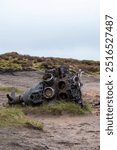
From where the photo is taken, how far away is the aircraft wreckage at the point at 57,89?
47.1 ft

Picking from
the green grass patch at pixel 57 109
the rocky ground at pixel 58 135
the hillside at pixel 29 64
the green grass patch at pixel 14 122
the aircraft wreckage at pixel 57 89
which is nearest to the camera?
the rocky ground at pixel 58 135

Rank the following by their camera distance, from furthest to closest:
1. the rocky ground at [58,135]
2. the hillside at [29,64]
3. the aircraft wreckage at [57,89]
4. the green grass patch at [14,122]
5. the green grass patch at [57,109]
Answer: the hillside at [29,64], the aircraft wreckage at [57,89], the green grass patch at [57,109], the green grass patch at [14,122], the rocky ground at [58,135]

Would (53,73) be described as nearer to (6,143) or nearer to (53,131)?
(53,131)

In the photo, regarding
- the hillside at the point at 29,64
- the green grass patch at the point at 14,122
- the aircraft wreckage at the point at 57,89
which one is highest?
the hillside at the point at 29,64

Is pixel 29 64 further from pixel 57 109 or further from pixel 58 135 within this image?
pixel 58 135

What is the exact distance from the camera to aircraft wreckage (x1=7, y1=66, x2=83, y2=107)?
14.4 m

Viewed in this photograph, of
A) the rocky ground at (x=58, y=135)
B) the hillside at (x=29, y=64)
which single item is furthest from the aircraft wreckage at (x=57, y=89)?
the hillside at (x=29, y=64)

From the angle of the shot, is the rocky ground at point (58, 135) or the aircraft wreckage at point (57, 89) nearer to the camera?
the rocky ground at point (58, 135)

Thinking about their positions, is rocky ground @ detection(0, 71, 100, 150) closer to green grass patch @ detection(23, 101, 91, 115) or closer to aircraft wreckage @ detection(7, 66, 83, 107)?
green grass patch @ detection(23, 101, 91, 115)

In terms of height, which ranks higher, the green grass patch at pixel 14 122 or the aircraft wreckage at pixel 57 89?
the aircraft wreckage at pixel 57 89

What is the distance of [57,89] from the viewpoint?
1445cm

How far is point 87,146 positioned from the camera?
951cm

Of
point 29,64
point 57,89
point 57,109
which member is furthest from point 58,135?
point 29,64

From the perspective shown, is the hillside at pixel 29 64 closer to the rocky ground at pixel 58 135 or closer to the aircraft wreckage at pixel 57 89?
the aircraft wreckage at pixel 57 89
